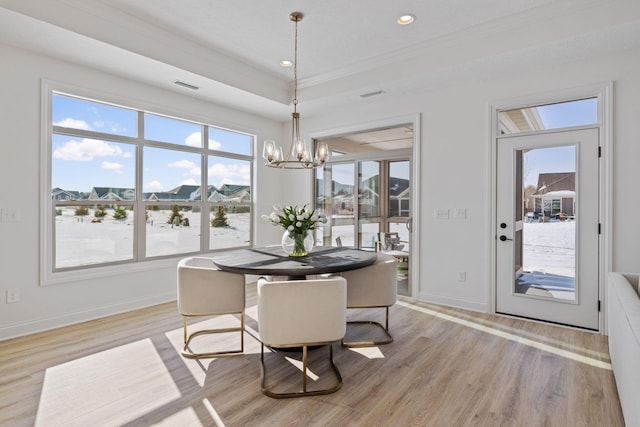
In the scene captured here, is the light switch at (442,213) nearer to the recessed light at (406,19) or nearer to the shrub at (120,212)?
the recessed light at (406,19)

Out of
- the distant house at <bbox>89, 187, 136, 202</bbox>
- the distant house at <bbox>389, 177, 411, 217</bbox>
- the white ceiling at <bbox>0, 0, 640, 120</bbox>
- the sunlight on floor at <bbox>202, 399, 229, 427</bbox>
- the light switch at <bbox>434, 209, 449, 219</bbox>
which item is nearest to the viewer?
the sunlight on floor at <bbox>202, 399, 229, 427</bbox>

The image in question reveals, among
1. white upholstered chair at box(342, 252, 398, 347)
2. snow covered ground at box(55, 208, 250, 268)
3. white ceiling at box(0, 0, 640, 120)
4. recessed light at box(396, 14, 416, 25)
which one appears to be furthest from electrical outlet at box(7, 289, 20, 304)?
recessed light at box(396, 14, 416, 25)

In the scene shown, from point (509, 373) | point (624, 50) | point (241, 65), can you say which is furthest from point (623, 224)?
point (241, 65)

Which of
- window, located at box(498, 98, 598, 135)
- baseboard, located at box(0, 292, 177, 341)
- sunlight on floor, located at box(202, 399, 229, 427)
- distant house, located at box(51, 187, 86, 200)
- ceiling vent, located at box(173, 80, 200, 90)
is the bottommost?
sunlight on floor, located at box(202, 399, 229, 427)

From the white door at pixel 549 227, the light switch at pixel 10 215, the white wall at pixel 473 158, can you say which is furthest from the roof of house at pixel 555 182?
the light switch at pixel 10 215

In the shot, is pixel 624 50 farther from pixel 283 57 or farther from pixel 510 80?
pixel 283 57

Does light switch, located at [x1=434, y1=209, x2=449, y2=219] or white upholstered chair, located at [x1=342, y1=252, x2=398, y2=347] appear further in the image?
light switch, located at [x1=434, y1=209, x2=449, y2=219]

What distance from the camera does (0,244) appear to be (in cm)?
319

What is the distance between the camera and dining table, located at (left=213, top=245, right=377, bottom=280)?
2.54 meters

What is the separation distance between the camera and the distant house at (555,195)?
3.54m

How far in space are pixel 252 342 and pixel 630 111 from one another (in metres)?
4.02

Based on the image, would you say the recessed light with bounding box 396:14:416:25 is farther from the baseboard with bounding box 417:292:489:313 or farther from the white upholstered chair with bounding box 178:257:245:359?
the baseboard with bounding box 417:292:489:313

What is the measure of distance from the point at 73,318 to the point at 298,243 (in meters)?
2.52

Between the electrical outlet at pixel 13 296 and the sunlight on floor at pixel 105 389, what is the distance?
1103 mm
